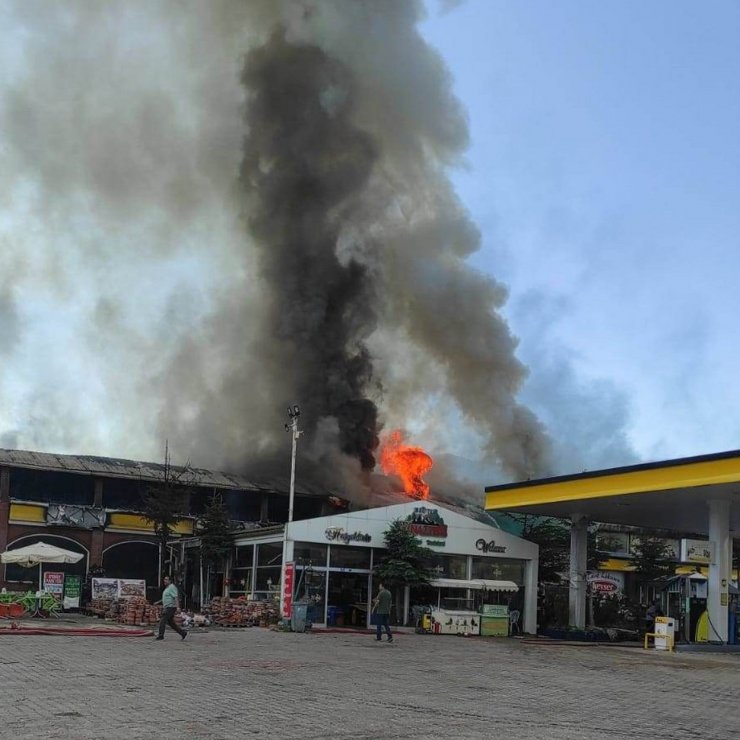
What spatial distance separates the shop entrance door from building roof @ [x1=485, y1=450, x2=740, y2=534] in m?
6.31

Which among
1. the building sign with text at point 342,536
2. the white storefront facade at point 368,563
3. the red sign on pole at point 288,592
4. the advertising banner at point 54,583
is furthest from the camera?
the advertising banner at point 54,583

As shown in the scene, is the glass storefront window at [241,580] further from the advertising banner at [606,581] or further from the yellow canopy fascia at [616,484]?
the advertising banner at [606,581]

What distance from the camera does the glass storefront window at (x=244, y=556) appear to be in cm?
3566

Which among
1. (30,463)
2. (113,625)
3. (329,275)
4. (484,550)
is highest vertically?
(329,275)

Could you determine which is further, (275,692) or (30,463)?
(30,463)

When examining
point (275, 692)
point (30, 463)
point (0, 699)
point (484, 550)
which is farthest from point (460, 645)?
point (30, 463)

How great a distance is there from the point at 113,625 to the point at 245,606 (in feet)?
16.0

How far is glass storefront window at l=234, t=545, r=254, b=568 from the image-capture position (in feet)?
117

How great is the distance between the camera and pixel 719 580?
28.7 metres

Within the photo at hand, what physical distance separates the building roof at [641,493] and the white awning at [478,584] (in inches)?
114

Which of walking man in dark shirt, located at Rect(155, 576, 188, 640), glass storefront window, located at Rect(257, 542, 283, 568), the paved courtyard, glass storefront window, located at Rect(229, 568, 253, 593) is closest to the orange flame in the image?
glass storefront window, located at Rect(229, 568, 253, 593)

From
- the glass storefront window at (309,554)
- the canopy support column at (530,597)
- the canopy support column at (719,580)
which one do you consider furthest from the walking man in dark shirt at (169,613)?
the canopy support column at (530,597)

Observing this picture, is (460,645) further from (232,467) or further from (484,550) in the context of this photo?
(232,467)

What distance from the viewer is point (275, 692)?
476 inches
